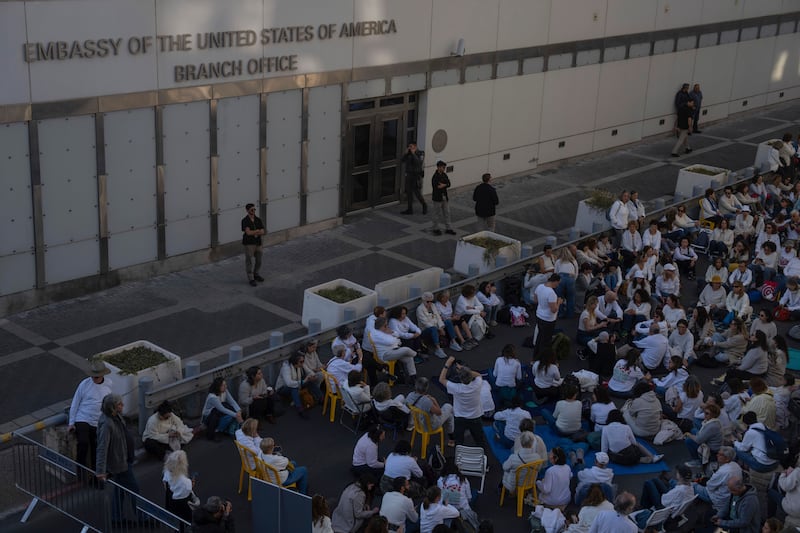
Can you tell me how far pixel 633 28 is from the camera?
102 ft

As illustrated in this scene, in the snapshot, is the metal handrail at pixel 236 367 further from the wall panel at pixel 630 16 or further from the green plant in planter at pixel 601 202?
the wall panel at pixel 630 16

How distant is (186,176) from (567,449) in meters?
9.65

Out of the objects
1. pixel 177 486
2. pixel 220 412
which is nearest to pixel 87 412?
pixel 177 486

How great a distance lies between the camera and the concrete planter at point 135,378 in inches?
555

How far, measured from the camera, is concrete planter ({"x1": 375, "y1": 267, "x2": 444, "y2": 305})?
1805 centimetres

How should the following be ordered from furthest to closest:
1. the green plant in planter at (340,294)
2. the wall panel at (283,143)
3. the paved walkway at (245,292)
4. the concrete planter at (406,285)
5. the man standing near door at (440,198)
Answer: the man standing near door at (440,198), the wall panel at (283,143), the concrete planter at (406,285), the green plant in planter at (340,294), the paved walkway at (245,292)

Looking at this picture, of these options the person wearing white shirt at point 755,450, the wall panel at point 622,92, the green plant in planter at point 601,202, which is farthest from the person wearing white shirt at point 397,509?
the wall panel at point 622,92

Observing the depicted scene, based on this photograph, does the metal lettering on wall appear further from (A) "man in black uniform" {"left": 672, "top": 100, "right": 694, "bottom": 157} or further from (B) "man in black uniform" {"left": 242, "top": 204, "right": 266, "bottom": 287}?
(A) "man in black uniform" {"left": 672, "top": 100, "right": 694, "bottom": 157}

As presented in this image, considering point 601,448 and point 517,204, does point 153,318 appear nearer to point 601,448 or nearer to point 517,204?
point 601,448

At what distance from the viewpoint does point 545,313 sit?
17.3m

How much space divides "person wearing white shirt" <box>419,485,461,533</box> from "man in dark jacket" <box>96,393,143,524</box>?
3236 mm

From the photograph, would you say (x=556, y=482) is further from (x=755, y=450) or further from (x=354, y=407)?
(x=354, y=407)

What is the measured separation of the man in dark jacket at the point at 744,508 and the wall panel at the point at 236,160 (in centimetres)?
1201

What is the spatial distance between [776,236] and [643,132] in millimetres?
11679
